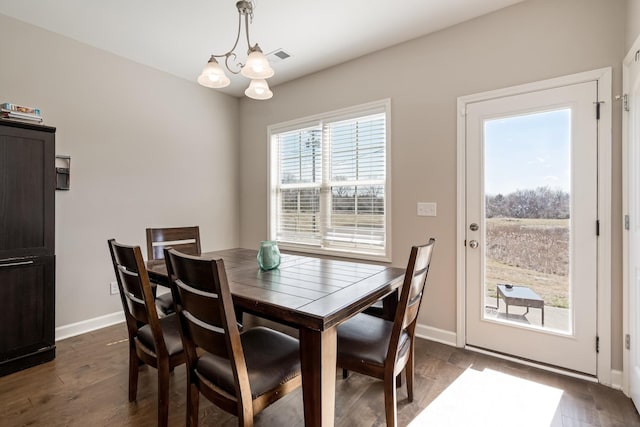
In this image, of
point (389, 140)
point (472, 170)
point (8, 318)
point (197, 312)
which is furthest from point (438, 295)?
point (8, 318)

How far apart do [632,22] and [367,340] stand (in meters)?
2.52

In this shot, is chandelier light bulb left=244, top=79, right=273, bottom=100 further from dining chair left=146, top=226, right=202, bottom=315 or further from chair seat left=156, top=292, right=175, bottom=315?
chair seat left=156, top=292, right=175, bottom=315

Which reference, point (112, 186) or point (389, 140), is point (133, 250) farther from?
point (389, 140)

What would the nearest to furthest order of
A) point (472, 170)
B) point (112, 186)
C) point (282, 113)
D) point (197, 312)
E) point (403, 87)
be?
1. point (197, 312)
2. point (472, 170)
3. point (403, 87)
4. point (112, 186)
5. point (282, 113)

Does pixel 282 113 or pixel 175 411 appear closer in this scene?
pixel 175 411

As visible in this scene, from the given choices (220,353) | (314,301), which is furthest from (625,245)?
(220,353)

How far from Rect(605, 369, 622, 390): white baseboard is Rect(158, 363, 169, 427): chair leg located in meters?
2.75

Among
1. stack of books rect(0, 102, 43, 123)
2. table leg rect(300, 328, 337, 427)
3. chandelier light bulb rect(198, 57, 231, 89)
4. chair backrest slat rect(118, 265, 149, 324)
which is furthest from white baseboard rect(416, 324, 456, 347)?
stack of books rect(0, 102, 43, 123)

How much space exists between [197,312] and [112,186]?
255 centimetres

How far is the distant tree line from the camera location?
2.17 m

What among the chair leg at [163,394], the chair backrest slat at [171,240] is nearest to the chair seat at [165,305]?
the chair backrest slat at [171,240]

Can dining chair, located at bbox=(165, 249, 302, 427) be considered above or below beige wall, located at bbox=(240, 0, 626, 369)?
below

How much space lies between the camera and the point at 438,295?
2.70 m

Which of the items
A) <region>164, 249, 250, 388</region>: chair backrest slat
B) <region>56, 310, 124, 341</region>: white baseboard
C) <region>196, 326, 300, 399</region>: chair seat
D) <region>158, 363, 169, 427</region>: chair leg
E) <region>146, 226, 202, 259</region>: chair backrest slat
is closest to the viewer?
<region>164, 249, 250, 388</region>: chair backrest slat
